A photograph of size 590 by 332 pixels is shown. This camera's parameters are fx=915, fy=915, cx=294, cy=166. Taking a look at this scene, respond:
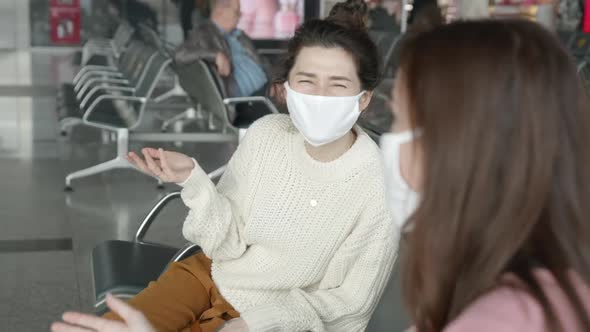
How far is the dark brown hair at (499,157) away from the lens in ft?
3.15

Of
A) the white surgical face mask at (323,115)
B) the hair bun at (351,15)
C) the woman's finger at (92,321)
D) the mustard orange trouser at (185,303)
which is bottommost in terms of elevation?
the mustard orange trouser at (185,303)

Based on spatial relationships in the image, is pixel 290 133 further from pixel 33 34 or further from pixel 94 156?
pixel 33 34

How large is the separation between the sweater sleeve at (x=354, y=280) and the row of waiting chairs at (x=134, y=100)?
323 centimetres

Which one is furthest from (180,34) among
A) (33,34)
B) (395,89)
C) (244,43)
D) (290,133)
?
(395,89)

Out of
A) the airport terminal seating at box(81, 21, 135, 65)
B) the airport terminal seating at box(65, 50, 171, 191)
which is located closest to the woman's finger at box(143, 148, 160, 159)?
the airport terminal seating at box(65, 50, 171, 191)

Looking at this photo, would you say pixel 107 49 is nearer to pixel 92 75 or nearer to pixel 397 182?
pixel 92 75

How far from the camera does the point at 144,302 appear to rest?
2092 millimetres

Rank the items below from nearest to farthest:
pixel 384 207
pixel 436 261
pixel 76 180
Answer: pixel 436 261
pixel 384 207
pixel 76 180

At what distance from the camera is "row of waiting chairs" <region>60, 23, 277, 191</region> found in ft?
17.1

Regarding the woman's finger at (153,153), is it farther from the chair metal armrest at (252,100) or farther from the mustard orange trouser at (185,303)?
the chair metal armrest at (252,100)

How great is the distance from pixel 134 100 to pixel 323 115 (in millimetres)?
3820

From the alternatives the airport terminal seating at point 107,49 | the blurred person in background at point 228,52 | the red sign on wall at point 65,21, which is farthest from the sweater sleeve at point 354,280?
the red sign on wall at point 65,21

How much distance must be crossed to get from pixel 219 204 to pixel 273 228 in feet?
0.44

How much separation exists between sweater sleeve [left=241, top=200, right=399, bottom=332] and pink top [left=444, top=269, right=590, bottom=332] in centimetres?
98
